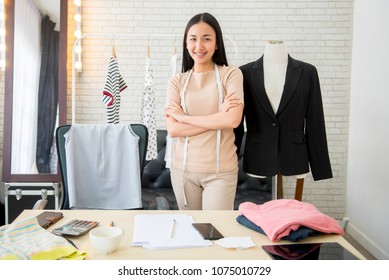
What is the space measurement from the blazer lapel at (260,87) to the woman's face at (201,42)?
414mm

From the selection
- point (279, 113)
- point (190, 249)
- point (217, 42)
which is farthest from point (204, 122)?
point (190, 249)

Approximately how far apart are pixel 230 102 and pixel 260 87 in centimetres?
44

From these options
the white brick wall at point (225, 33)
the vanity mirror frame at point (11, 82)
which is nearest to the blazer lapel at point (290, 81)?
the white brick wall at point (225, 33)

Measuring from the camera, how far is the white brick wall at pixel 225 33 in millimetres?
3973

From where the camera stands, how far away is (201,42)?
1964mm

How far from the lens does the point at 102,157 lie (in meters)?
2.13

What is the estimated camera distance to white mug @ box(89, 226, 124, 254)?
3.62ft

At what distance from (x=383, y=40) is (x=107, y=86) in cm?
241

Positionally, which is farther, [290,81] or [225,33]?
[225,33]

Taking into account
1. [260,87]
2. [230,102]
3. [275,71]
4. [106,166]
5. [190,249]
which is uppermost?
[275,71]

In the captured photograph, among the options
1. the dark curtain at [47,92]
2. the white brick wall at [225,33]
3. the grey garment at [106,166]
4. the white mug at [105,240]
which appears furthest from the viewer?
the white brick wall at [225,33]

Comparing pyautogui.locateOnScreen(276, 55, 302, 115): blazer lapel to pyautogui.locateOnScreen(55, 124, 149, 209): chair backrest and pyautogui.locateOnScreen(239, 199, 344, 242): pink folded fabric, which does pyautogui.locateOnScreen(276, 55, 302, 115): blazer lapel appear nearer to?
pyautogui.locateOnScreen(55, 124, 149, 209): chair backrest

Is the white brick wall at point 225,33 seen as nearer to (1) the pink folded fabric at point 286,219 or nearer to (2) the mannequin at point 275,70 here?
(2) the mannequin at point 275,70

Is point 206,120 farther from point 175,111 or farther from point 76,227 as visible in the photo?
point 76,227
